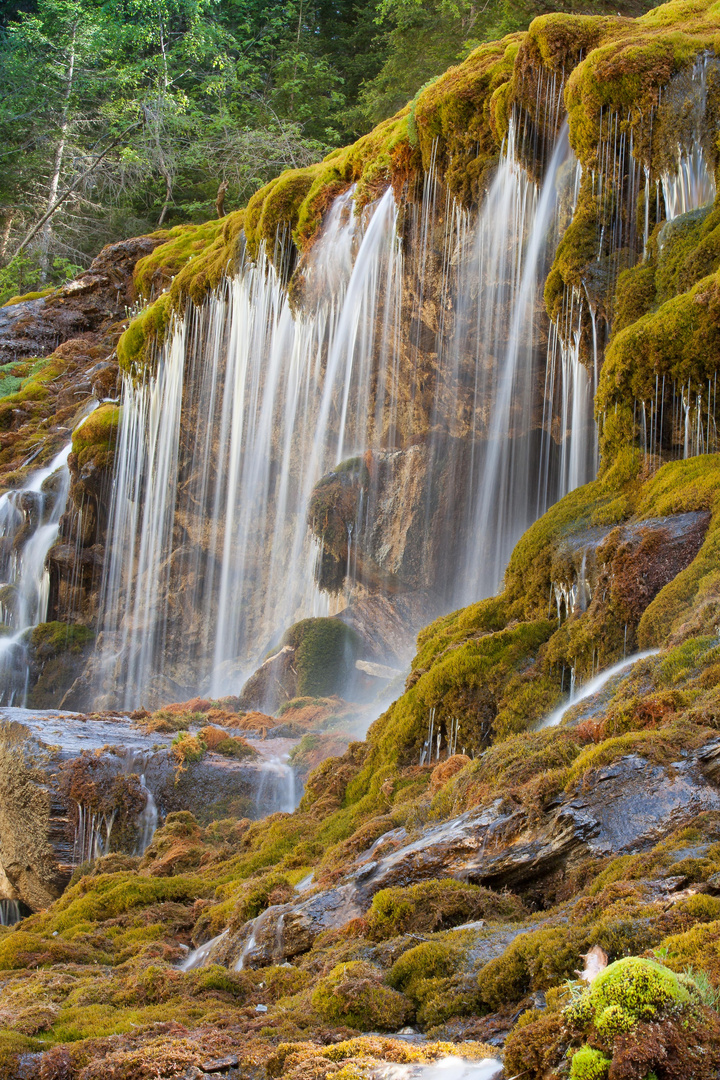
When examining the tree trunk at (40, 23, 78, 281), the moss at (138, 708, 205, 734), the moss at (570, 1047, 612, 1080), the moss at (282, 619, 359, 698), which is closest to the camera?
the moss at (570, 1047, 612, 1080)

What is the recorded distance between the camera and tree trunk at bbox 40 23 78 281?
3856 centimetres

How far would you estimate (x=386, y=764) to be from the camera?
10.9m

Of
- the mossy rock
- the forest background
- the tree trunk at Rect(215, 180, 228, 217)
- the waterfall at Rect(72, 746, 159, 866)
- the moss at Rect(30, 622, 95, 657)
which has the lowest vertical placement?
the waterfall at Rect(72, 746, 159, 866)

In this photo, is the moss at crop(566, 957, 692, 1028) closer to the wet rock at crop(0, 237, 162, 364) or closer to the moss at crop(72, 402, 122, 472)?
the moss at crop(72, 402, 122, 472)

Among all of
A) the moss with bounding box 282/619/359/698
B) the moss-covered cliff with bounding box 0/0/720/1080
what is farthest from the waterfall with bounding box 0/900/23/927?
the moss with bounding box 282/619/359/698

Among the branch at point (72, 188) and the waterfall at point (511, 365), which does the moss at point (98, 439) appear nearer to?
the waterfall at point (511, 365)

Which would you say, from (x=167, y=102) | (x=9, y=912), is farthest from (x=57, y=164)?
(x=9, y=912)

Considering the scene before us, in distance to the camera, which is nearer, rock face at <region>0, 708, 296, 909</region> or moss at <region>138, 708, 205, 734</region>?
rock face at <region>0, 708, 296, 909</region>

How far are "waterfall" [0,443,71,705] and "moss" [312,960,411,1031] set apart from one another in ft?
71.6

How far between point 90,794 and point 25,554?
14642mm

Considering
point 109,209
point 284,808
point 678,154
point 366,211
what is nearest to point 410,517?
point 366,211

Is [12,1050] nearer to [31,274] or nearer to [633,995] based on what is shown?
[633,995]

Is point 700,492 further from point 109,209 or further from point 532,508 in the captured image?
point 109,209

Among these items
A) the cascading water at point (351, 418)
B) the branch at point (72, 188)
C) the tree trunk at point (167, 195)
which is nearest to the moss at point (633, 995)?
the cascading water at point (351, 418)
